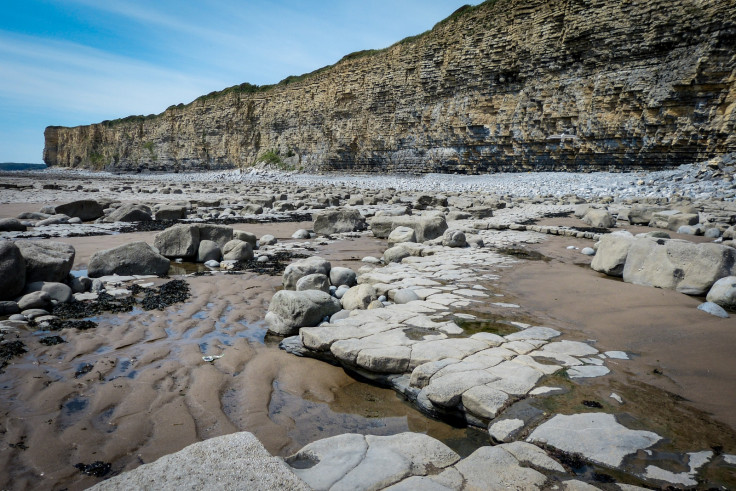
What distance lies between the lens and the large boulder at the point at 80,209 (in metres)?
12.8

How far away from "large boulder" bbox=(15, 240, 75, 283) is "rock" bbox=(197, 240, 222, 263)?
211 cm

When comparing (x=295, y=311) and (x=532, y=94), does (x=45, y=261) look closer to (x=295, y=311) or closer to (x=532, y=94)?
(x=295, y=311)

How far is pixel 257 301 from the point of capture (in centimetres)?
546

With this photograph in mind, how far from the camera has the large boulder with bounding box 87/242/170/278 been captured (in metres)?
6.30

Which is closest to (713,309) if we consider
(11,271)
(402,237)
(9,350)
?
(402,237)

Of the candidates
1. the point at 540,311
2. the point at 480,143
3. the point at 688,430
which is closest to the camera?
the point at 688,430

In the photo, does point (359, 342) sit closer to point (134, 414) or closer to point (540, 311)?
point (134, 414)

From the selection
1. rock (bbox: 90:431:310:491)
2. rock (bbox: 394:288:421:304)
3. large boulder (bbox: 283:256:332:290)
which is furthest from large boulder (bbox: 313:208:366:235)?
rock (bbox: 90:431:310:491)

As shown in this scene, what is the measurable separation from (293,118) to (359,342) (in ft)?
144

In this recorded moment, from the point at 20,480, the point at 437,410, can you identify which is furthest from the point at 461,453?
the point at 20,480

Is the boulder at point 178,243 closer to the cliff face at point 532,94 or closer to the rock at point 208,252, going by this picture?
the rock at point 208,252

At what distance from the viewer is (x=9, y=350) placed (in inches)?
145

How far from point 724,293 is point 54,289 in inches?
292

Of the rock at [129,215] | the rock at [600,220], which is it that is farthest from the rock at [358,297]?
the rock at [129,215]
